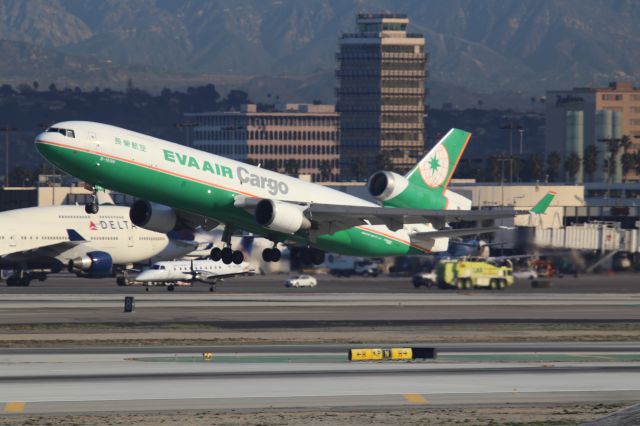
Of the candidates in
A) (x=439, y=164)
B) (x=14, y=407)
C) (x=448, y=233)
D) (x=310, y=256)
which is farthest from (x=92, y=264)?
(x=14, y=407)

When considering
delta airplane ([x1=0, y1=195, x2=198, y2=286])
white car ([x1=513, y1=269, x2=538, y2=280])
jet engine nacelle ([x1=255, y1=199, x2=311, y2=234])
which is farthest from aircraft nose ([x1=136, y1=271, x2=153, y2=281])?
jet engine nacelle ([x1=255, y1=199, x2=311, y2=234])

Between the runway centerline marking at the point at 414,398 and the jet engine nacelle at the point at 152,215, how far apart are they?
1251 inches

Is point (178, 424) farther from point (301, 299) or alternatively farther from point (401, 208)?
point (301, 299)

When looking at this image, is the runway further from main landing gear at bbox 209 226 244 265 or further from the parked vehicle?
the parked vehicle

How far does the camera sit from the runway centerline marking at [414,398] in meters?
44.5

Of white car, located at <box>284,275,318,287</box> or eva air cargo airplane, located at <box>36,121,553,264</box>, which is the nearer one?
eva air cargo airplane, located at <box>36,121,553,264</box>

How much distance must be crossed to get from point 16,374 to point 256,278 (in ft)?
322

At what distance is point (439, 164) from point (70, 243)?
47.5 meters

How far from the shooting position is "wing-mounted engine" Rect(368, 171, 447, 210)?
83.8 meters

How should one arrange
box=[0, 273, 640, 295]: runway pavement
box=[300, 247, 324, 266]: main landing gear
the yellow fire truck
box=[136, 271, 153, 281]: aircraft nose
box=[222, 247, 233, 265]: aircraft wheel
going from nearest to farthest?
box=[222, 247, 233, 265]: aircraft wheel
box=[300, 247, 324, 266]: main landing gear
box=[0, 273, 640, 295]: runway pavement
box=[136, 271, 153, 281]: aircraft nose
the yellow fire truck

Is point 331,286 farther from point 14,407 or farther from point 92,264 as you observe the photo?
point 14,407

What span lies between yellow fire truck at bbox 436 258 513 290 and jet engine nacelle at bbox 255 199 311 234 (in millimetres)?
50559

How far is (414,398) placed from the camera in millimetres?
45219

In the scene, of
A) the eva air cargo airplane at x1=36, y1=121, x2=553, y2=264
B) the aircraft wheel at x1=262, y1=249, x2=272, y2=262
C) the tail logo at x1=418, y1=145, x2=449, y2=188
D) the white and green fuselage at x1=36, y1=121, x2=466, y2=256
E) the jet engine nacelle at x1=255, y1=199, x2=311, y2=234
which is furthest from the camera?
the tail logo at x1=418, y1=145, x2=449, y2=188
